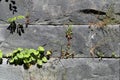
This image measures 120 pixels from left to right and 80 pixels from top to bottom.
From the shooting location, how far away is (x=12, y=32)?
12.4 feet

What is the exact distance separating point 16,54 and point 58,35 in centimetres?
63

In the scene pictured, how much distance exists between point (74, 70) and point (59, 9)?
87cm

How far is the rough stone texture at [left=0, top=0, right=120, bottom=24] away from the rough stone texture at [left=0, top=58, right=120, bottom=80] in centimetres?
57

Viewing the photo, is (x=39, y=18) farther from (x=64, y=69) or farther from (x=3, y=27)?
(x=64, y=69)

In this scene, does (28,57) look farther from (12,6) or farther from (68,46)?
(12,6)

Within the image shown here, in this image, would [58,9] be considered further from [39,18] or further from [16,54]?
[16,54]

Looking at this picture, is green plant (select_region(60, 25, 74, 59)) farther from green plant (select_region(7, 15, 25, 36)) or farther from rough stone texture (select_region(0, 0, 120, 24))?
green plant (select_region(7, 15, 25, 36))

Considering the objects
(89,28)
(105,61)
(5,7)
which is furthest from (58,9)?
(105,61)

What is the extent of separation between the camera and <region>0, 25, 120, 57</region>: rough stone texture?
3777 mm

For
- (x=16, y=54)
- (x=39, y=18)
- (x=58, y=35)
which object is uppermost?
(x=39, y=18)

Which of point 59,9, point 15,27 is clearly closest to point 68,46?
point 59,9

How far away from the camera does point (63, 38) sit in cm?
378

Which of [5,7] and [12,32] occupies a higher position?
[5,7]

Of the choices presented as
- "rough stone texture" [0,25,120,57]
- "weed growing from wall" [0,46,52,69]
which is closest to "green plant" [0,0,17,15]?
"rough stone texture" [0,25,120,57]
